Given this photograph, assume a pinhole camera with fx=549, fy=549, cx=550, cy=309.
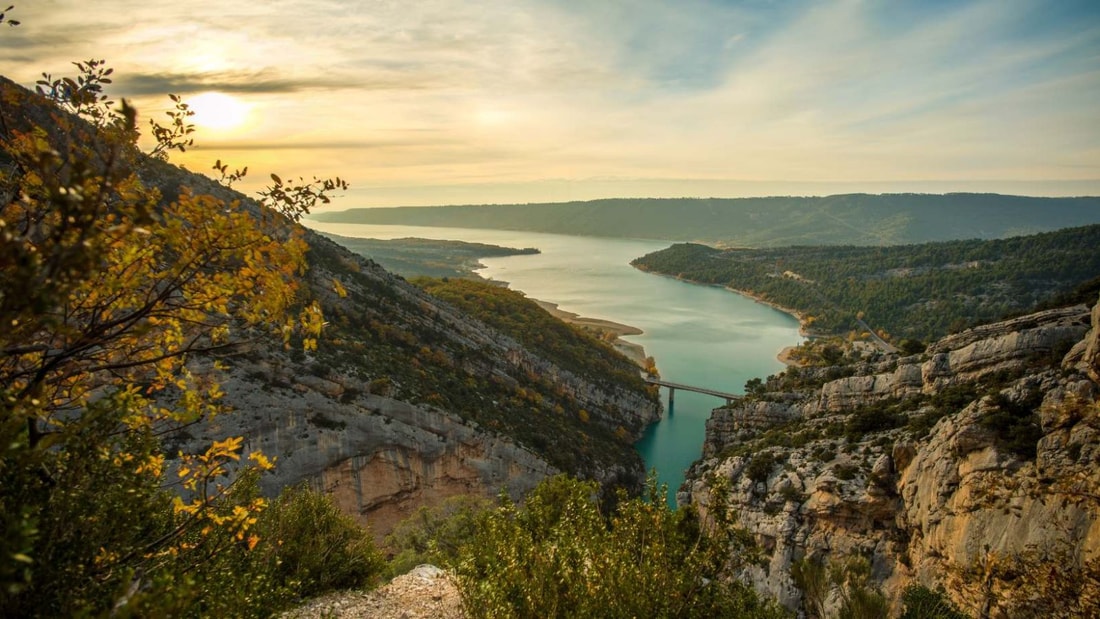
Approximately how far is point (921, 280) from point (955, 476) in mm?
95813

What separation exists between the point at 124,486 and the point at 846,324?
9723cm

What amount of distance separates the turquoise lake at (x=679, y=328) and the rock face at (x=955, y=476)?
9.63m

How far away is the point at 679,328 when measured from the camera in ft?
287

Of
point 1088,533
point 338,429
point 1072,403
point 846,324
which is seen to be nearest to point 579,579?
point 1088,533

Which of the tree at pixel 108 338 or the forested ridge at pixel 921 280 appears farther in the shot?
the forested ridge at pixel 921 280

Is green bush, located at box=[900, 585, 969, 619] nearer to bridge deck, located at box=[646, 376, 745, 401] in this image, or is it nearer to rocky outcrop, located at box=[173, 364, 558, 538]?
rocky outcrop, located at box=[173, 364, 558, 538]

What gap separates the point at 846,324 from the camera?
87.2m

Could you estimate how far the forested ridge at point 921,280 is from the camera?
251ft

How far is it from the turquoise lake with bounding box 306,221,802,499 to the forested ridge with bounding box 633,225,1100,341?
6761 millimetres

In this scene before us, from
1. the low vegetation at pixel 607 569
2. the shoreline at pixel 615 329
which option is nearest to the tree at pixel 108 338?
the low vegetation at pixel 607 569

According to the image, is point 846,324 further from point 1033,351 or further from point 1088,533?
point 1088,533

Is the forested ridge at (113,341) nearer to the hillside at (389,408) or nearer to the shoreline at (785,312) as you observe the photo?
the hillside at (389,408)

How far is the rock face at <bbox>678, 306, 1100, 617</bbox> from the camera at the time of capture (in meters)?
11.1

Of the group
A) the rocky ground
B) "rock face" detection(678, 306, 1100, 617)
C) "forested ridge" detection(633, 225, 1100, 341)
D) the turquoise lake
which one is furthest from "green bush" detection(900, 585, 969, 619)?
"forested ridge" detection(633, 225, 1100, 341)
